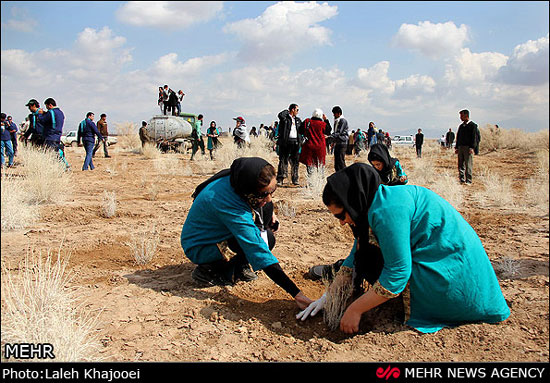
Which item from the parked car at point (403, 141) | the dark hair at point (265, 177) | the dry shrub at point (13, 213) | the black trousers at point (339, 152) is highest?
Answer: the parked car at point (403, 141)

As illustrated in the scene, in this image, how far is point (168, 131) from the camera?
848 inches

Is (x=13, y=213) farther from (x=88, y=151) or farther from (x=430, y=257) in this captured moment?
(x=88, y=151)

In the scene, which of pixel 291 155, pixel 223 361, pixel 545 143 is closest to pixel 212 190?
pixel 223 361

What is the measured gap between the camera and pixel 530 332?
2439mm

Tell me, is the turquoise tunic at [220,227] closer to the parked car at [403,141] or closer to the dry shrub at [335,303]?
the dry shrub at [335,303]

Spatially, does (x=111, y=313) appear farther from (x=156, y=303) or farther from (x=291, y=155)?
(x=291, y=155)

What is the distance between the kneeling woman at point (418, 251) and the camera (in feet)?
7.10

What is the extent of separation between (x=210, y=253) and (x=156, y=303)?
0.55 metres

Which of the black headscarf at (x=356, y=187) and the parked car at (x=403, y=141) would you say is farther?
the parked car at (x=403, y=141)

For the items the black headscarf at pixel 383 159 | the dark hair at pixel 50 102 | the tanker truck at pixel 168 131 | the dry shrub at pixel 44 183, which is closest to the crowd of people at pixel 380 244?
the black headscarf at pixel 383 159

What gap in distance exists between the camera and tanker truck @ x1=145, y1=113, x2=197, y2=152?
70.1 ft
